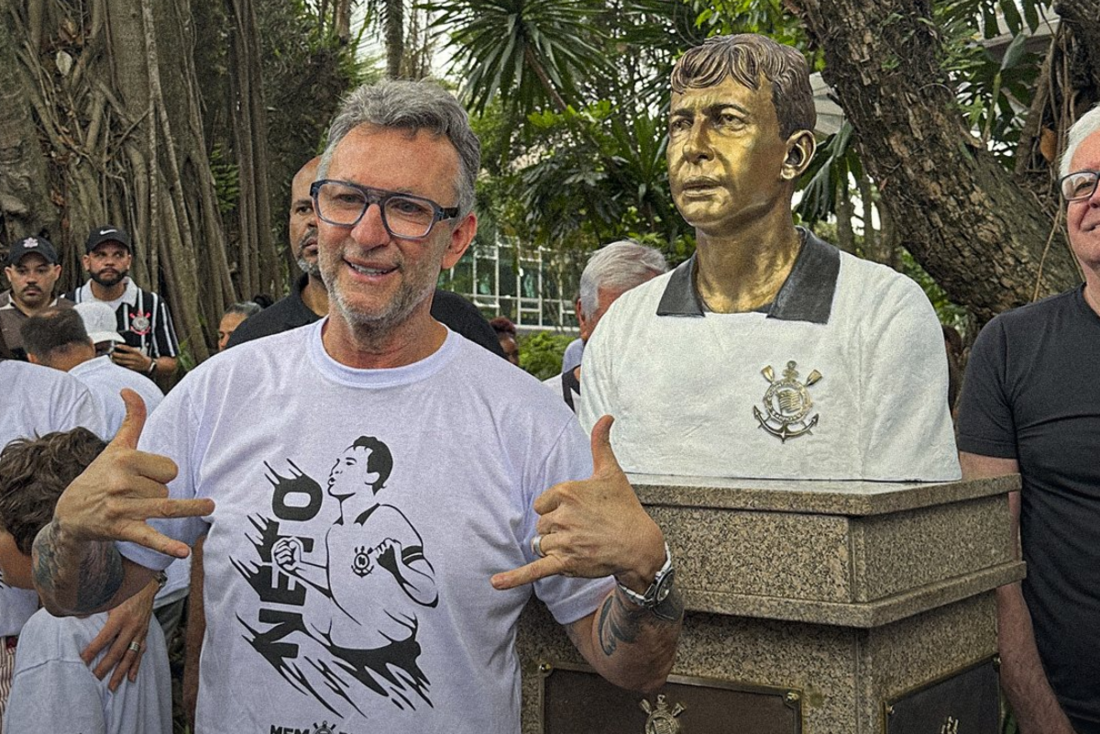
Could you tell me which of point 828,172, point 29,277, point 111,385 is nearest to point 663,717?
point 111,385

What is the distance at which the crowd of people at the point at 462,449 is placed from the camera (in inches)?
80.9

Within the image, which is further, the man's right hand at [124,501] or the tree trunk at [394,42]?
the tree trunk at [394,42]

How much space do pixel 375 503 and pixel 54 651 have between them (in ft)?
4.44

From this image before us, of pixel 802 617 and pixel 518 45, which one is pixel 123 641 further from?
pixel 518 45

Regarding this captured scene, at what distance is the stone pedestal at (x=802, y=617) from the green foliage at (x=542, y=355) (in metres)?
9.47

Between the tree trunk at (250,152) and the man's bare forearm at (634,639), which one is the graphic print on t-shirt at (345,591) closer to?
the man's bare forearm at (634,639)

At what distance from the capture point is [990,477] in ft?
9.29

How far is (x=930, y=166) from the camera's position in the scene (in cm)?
549

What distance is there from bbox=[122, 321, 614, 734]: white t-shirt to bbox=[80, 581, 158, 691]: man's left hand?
1.00 metres

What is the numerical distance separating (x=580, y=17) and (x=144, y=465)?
35.8 feet

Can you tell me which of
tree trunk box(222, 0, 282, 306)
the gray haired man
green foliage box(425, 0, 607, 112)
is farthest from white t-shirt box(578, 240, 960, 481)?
green foliage box(425, 0, 607, 112)

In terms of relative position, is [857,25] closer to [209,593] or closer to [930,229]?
[930,229]

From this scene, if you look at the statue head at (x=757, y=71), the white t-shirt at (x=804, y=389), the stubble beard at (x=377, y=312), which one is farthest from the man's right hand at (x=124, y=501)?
the statue head at (x=757, y=71)

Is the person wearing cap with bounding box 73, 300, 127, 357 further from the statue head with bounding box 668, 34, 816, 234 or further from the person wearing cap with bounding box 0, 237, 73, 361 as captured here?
the statue head with bounding box 668, 34, 816, 234
